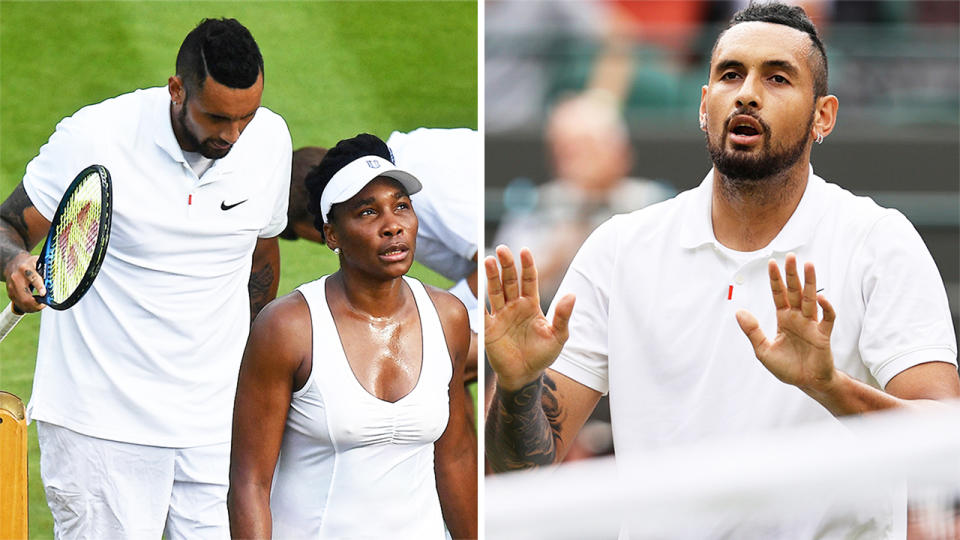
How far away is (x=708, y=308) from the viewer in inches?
88.7

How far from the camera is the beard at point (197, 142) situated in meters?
2.26

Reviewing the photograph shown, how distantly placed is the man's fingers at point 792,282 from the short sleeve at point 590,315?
404 mm

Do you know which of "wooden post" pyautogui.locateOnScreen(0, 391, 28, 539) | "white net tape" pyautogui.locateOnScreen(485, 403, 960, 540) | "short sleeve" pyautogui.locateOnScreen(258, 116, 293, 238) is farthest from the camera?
"short sleeve" pyautogui.locateOnScreen(258, 116, 293, 238)

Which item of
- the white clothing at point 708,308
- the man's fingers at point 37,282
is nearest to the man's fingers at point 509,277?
the white clothing at point 708,308

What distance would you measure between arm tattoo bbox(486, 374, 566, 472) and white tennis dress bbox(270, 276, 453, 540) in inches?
5.9

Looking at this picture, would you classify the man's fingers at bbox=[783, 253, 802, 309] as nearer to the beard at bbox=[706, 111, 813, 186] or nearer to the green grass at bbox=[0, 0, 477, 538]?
the beard at bbox=[706, 111, 813, 186]

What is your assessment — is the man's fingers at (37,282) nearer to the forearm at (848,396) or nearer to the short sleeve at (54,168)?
the short sleeve at (54,168)

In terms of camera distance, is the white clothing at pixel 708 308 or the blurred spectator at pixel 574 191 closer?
the white clothing at pixel 708 308

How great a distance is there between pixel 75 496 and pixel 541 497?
1.42m

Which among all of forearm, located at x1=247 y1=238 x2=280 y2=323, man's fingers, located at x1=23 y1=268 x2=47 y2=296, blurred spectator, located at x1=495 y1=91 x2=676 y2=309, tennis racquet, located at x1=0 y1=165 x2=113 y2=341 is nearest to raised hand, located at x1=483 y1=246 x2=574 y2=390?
forearm, located at x1=247 y1=238 x2=280 y2=323

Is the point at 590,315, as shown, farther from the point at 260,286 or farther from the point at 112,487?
the point at 112,487

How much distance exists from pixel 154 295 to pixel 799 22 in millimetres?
1216

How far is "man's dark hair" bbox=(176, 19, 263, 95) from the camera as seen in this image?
2.26 m

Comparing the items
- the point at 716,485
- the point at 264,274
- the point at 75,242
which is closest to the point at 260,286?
the point at 264,274
